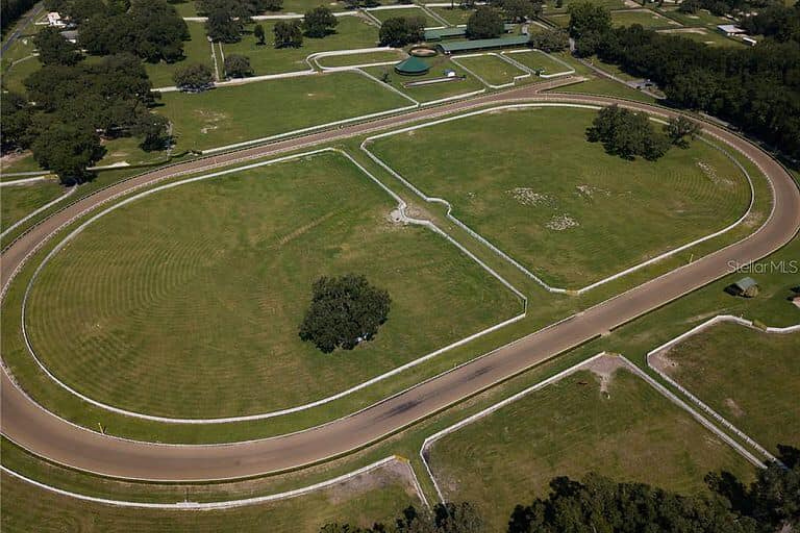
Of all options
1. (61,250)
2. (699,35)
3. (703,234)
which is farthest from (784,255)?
(699,35)

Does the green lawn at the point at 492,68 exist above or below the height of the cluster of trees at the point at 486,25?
below

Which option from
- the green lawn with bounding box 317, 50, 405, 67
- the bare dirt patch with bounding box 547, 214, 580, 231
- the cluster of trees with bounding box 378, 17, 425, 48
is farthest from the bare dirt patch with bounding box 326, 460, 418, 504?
the cluster of trees with bounding box 378, 17, 425, 48

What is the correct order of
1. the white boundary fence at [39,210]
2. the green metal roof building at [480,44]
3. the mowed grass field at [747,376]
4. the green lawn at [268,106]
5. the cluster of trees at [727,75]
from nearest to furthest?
the mowed grass field at [747,376] → the white boundary fence at [39,210] → the cluster of trees at [727,75] → the green lawn at [268,106] → the green metal roof building at [480,44]

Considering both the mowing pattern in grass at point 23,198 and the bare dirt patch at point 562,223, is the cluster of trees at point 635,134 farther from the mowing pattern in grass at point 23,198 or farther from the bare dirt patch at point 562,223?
the mowing pattern in grass at point 23,198

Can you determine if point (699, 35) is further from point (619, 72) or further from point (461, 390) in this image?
point (461, 390)

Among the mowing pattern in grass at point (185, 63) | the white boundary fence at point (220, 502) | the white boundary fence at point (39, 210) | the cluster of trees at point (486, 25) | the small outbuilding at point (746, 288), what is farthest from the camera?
the cluster of trees at point (486, 25)

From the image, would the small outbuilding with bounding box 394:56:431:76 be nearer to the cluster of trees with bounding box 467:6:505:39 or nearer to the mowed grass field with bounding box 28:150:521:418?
the cluster of trees with bounding box 467:6:505:39

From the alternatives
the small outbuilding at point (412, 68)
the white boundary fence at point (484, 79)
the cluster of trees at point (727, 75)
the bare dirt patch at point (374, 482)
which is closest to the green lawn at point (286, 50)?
the small outbuilding at point (412, 68)
